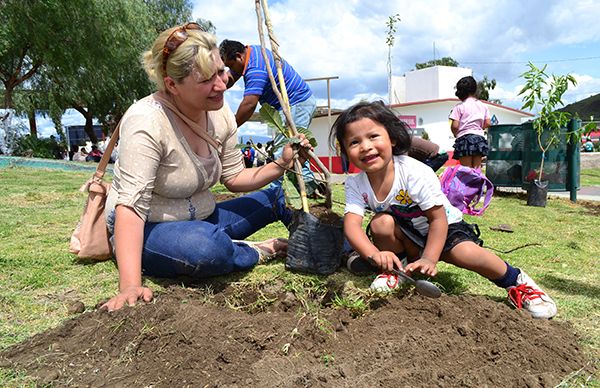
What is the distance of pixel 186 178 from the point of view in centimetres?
257

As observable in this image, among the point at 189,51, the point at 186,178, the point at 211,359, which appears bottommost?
the point at 211,359

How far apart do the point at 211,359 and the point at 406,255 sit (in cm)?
150

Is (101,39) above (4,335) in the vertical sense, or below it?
above

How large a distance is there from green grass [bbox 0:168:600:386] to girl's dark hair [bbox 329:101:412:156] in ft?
2.68

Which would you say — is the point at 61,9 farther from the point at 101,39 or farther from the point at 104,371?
the point at 104,371

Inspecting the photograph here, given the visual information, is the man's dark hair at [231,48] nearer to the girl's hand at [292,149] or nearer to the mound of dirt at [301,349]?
the girl's hand at [292,149]

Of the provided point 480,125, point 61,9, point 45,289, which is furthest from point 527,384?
point 61,9

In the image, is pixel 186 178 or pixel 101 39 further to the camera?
pixel 101 39

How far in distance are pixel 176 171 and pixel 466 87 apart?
542 cm

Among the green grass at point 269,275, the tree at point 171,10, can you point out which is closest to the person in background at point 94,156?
the tree at point 171,10

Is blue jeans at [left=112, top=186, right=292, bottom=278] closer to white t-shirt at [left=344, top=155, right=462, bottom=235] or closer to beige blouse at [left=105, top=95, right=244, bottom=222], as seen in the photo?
beige blouse at [left=105, top=95, right=244, bottom=222]

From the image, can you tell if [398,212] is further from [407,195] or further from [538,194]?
[538,194]

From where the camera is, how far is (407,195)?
2.52 m

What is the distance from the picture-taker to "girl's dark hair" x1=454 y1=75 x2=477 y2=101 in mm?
6809
